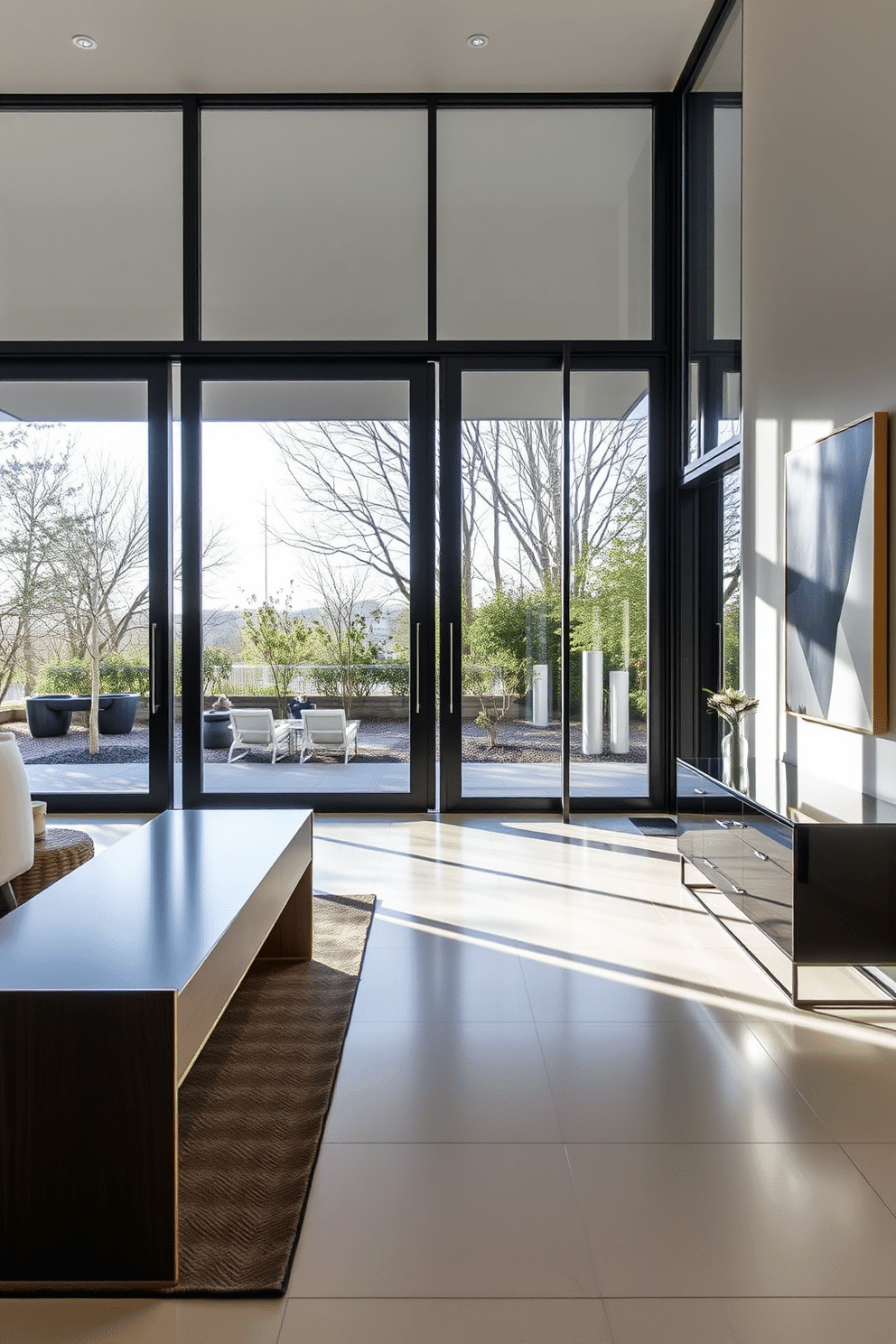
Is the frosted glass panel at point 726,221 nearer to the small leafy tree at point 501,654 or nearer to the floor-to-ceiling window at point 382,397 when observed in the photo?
the floor-to-ceiling window at point 382,397

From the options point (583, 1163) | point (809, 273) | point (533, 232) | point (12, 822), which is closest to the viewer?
point (583, 1163)

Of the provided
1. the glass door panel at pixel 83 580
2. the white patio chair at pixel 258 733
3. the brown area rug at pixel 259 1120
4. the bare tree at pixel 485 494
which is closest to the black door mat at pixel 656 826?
the bare tree at pixel 485 494

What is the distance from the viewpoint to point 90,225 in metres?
6.05

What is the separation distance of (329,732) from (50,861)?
259 cm

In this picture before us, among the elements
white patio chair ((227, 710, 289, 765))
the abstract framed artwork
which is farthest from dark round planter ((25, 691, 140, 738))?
the abstract framed artwork

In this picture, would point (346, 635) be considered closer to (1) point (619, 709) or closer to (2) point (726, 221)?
(1) point (619, 709)

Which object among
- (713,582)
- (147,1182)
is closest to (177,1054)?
(147,1182)

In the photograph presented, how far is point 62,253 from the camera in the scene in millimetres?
6047

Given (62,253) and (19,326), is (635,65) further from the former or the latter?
(19,326)

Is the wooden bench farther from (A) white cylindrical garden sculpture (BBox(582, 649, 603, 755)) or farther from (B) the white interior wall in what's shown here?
(A) white cylindrical garden sculpture (BBox(582, 649, 603, 755))

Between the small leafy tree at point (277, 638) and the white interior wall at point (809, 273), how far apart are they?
2790 millimetres

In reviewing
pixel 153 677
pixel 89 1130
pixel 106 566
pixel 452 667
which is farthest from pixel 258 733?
pixel 89 1130

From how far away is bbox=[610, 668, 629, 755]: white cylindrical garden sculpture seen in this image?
6082 millimetres

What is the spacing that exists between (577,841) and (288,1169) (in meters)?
3.43
